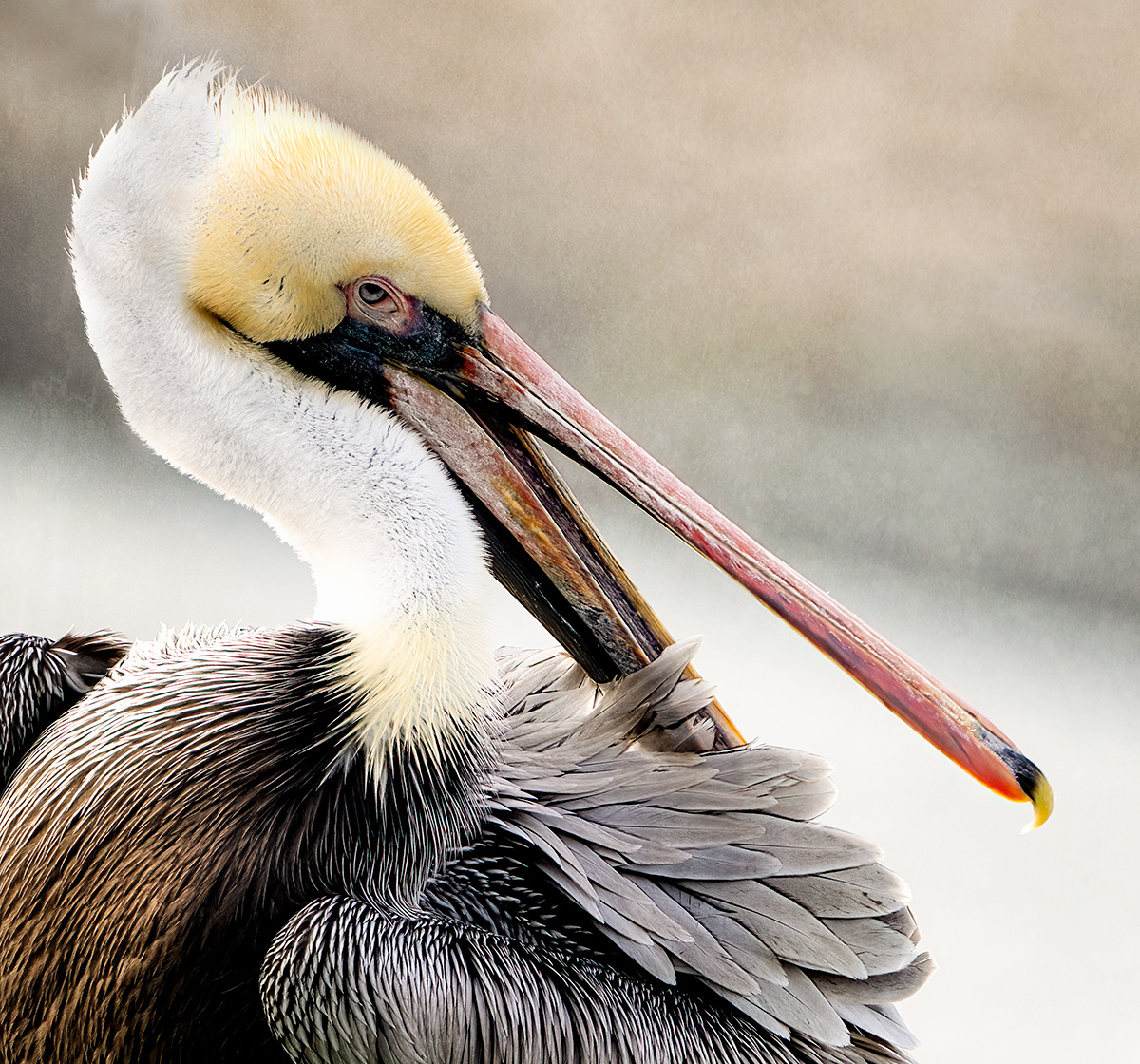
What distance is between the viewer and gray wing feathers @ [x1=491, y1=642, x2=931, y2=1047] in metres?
1.17

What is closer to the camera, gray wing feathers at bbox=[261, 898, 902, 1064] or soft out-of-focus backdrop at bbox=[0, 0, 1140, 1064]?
gray wing feathers at bbox=[261, 898, 902, 1064]

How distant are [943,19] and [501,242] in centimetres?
110

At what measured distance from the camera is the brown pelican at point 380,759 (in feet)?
3.55

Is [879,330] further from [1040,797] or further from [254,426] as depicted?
[254,426]

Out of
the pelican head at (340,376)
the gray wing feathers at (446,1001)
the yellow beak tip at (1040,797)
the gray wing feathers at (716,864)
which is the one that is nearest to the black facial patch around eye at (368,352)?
the pelican head at (340,376)

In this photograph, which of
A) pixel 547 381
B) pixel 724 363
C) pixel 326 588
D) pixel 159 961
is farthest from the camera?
pixel 724 363

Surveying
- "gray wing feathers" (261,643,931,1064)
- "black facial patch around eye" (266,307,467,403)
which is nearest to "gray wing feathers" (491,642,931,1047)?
"gray wing feathers" (261,643,931,1064)

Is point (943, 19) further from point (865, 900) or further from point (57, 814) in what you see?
point (57, 814)

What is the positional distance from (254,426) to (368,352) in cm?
16

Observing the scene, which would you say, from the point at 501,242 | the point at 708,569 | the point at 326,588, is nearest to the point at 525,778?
the point at 326,588

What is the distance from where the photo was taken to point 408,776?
1.13m

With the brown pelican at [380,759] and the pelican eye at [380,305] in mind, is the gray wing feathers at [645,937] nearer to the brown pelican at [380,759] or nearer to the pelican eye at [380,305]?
the brown pelican at [380,759]

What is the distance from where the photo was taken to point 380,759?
112 cm

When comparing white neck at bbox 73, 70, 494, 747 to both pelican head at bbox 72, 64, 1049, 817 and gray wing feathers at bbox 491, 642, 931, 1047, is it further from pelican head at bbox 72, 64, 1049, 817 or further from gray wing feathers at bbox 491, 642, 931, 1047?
gray wing feathers at bbox 491, 642, 931, 1047
